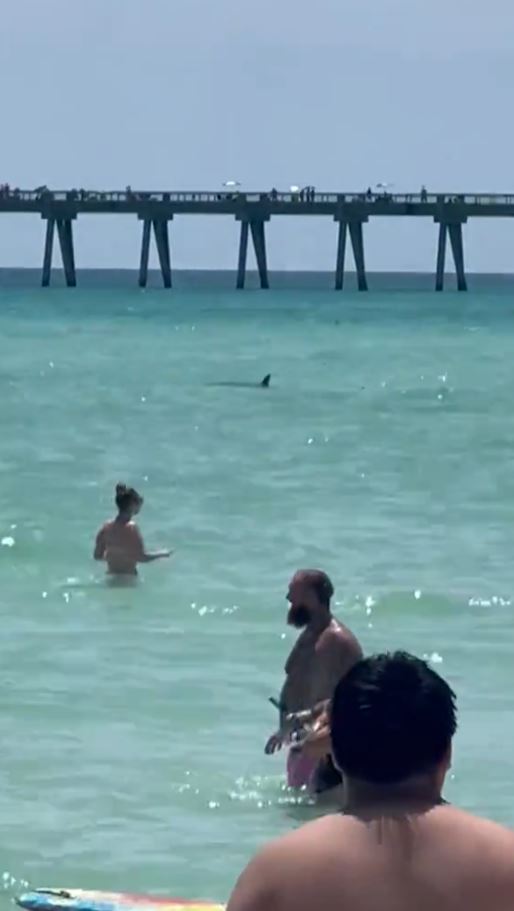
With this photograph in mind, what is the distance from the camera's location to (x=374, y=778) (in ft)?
10.8

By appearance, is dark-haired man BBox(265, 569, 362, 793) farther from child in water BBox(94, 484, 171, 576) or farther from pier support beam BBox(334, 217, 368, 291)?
pier support beam BBox(334, 217, 368, 291)

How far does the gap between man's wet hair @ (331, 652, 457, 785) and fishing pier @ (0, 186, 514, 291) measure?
99.7 meters

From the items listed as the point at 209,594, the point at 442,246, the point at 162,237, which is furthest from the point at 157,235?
the point at 209,594

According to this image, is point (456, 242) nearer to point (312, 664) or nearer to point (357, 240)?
point (357, 240)

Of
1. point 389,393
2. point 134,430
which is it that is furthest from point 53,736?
point 389,393

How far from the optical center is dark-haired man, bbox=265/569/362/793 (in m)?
8.68

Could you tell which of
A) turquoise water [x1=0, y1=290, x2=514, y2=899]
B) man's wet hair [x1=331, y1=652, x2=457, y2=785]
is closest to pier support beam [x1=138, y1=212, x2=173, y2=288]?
turquoise water [x1=0, y1=290, x2=514, y2=899]

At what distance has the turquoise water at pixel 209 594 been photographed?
9.91 meters

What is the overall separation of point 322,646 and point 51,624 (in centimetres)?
680

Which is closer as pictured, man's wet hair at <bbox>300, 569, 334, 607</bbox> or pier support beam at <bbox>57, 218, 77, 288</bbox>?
man's wet hair at <bbox>300, 569, 334, 607</bbox>

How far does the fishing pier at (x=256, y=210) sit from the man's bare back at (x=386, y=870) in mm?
99847

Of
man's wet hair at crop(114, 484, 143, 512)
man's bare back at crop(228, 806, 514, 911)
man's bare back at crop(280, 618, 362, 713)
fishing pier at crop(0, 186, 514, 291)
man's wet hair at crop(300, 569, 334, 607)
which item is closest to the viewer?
man's bare back at crop(228, 806, 514, 911)

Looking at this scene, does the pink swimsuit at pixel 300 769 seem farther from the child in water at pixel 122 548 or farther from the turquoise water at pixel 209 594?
the child in water at pixel 122 548

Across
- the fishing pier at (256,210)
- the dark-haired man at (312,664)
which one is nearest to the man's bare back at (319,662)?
the dark-haired man at (312,664)
